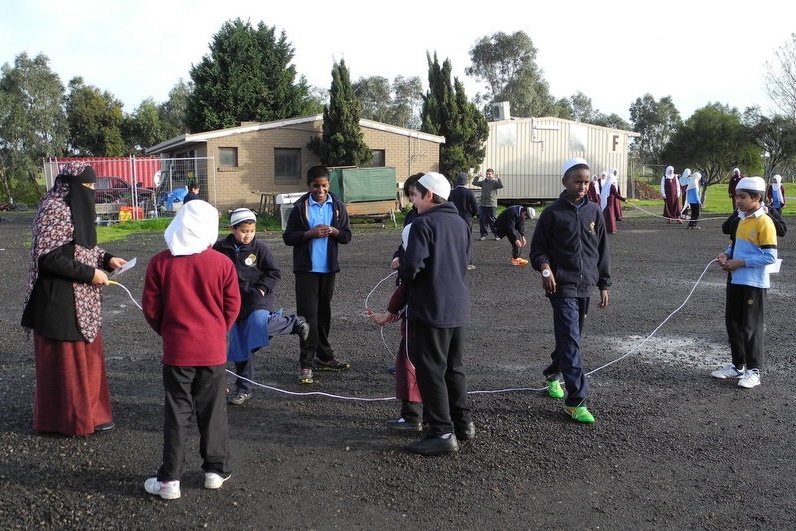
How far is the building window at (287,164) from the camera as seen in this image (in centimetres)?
2806

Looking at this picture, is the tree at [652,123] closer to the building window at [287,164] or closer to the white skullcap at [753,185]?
the building window at [287,164]

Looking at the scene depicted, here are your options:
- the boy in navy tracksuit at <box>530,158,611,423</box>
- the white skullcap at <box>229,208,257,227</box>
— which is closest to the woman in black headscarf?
the white skullcap at <box>229,208,257,227</box>

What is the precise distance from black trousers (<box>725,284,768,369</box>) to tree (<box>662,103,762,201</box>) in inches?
1659

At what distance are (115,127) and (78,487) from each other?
4969 cm

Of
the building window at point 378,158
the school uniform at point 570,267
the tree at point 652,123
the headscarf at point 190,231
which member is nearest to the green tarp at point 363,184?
the building window at point 378,158

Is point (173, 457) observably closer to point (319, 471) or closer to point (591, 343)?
point (319, 471)

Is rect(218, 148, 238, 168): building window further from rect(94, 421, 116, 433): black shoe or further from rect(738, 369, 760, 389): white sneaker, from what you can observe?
rect(738, 369, 760, 389): white sneaker

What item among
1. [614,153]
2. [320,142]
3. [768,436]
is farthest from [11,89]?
[768,436]

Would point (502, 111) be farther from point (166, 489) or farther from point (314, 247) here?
point (166, 489)

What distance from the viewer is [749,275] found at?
6.21 metres

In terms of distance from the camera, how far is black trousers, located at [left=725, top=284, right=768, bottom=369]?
620cm

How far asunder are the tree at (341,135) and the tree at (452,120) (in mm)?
4903

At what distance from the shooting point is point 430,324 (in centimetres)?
467

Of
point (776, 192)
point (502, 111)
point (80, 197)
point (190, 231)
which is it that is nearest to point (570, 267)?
point (190, 231)
